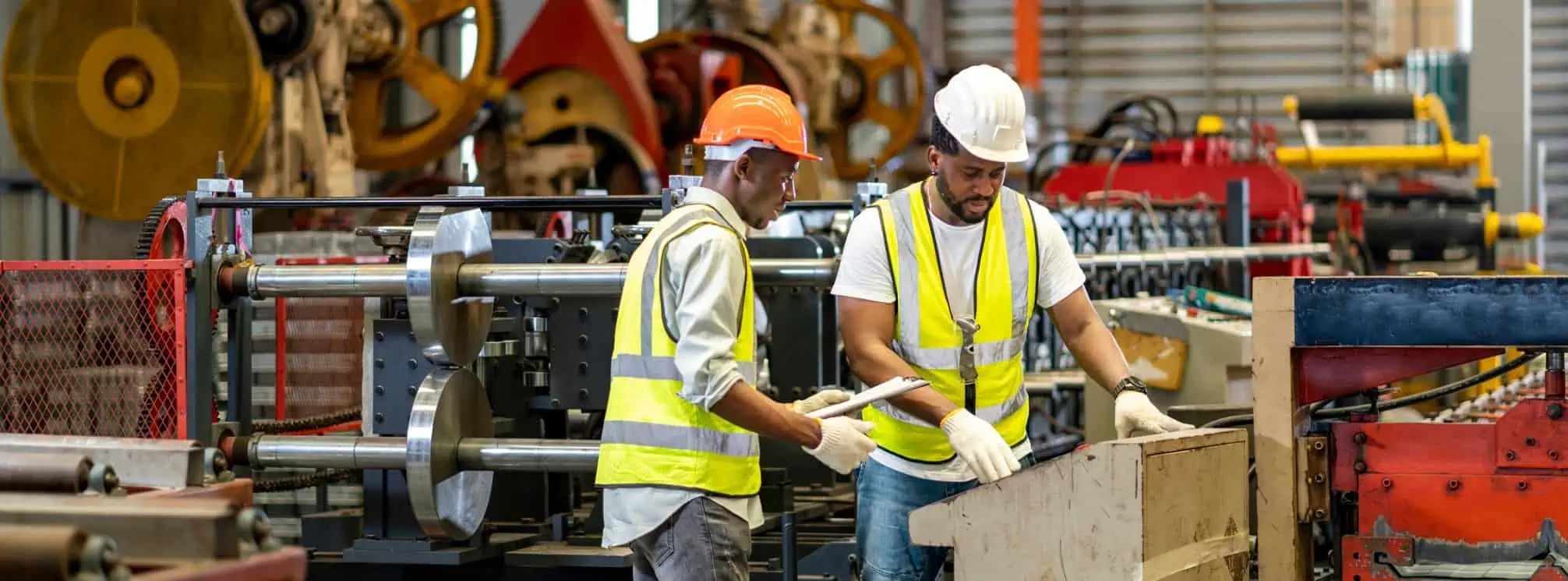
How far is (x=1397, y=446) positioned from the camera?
11.8ft

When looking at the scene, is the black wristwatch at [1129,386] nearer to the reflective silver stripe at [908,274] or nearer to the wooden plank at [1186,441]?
the wooden plank at [1186,441]

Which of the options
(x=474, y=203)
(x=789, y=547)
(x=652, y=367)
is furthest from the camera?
(x=474, y=203)

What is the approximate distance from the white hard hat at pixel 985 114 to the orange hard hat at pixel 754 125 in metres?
0.36

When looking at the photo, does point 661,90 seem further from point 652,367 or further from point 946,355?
point 652,367

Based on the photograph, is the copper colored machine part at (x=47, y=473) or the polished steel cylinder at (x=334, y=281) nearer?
the copper colored machine part at (x=47, y=473)

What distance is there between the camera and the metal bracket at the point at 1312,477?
3.60 meters

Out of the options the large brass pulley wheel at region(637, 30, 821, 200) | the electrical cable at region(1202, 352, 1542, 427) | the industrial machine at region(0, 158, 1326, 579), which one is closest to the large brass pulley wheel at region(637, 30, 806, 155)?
the large brass pulley wheel at region(637, 30, 821, 200)

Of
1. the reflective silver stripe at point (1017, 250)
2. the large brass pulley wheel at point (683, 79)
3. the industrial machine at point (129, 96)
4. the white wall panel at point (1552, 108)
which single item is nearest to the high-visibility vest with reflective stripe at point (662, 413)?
the reflective silver stripe at point (1017, 250)

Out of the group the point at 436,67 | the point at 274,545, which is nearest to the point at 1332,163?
the point at 436,67

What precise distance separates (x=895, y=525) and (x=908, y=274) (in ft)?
1.60

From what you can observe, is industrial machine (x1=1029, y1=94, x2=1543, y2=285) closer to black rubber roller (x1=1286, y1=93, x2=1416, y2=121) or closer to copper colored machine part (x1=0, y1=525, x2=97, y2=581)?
black rubber roller (x1=1286, y1=93, x2=1416, y2=121)

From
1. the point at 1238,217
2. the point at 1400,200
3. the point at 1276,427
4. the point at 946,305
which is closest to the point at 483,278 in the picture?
the point at 946,305

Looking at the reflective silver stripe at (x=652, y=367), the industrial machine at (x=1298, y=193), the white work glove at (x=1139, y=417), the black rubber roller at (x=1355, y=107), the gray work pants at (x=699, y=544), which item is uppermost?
the black rubber roller at (x=1355, y=107)

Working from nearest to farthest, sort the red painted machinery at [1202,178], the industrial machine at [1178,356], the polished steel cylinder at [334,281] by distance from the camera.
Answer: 1. the polished steel cylinder at [334,281]
2. the industrial machine at [1178,356]
3. the red painted machinery at [1202,178]
